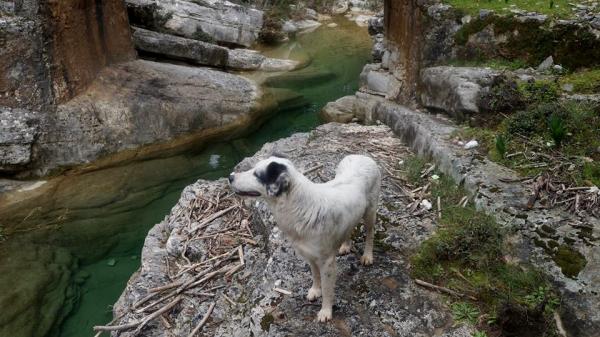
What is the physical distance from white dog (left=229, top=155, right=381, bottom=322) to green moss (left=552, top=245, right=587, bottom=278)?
78.2 inches

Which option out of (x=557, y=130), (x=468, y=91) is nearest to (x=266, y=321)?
(x=557, y=130)

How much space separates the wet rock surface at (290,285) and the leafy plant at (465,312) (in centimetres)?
8

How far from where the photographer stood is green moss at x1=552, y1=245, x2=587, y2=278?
4387mm

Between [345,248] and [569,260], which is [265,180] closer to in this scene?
[345,248]

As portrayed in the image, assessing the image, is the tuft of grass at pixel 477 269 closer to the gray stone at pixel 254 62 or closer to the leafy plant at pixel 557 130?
the leafy plant at pixel 557 130

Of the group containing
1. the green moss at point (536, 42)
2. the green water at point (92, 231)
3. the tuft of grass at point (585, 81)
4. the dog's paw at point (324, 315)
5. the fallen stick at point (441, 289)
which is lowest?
the green water at point (92, 231)

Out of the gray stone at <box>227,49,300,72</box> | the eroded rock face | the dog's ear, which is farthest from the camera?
the gray stone at <box>227,49,300,72</box>

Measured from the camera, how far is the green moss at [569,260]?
4387mm

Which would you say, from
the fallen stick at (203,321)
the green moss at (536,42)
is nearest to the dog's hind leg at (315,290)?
the fallen stick at (203,321)

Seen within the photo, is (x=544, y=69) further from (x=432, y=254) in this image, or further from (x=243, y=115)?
(x=243, y=115)

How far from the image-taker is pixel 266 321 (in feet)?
14.8

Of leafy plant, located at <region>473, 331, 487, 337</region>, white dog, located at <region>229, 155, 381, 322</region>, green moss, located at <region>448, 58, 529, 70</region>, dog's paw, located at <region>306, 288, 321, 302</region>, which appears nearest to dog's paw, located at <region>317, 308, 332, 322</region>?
white dog, located at <region>229, 155, 381, 322</region>

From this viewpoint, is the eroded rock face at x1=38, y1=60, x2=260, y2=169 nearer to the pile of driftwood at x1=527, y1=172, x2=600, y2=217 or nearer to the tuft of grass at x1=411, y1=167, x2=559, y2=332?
the tuft of grass at x1=411, y1=167, x2=559, y2=332

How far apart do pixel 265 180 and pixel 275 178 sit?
87 millimetres
